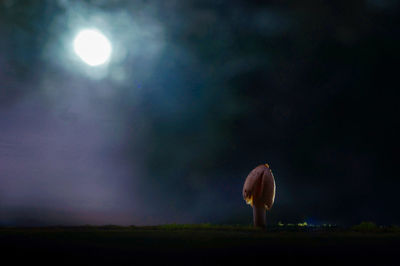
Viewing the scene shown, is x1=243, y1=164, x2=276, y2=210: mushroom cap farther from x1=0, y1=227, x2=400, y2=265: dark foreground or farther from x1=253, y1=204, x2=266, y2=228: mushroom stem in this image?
x1=0, y1=227, x2=400, y2=265: dark foreground

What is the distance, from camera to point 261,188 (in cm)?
2564

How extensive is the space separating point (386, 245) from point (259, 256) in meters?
6.73

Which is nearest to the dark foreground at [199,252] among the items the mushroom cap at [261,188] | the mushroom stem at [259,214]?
the mushroom cap at [261,188]

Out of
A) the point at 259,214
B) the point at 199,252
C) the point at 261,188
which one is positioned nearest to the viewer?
the point at 199,252

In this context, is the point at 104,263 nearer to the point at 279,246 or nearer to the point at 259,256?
the point at 259,256

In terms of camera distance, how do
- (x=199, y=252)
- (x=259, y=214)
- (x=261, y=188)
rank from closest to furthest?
(x=199, y=252)
(x=261, y=188)
(x=259, y=214)

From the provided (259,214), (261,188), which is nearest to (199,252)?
(261,188)

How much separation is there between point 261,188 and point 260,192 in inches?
12.2

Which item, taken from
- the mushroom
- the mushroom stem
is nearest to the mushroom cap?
the mushroom

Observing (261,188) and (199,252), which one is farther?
(261,188)

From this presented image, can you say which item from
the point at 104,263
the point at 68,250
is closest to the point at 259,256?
the point at 104,263

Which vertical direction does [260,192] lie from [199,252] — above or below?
above

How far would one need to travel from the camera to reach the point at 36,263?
32.0 ft

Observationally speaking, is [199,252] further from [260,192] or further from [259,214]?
[259,214]
